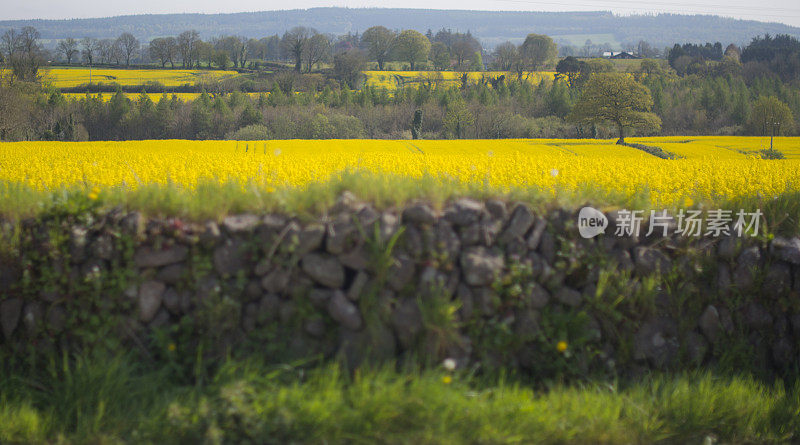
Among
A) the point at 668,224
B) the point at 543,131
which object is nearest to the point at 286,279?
the point at 668,224

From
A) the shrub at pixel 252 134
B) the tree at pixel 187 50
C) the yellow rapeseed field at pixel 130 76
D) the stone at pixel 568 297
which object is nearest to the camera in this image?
the stone at pixel 568 297

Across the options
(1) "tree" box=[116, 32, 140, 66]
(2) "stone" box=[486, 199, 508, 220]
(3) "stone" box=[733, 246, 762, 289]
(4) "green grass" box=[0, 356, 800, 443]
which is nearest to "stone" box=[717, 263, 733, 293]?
(3) "stone" box=[733, 246, 762, 289]

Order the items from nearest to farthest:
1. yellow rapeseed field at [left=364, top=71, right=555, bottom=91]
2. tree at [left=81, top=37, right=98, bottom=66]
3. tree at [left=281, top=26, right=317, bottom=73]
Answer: tree at [left=81, top=37, right=98, bottom=66], yellow rapeseed field at [left=364, top=71, right=555, bottom=91], tree at [left=281, top=26, right=317, bottom=73]

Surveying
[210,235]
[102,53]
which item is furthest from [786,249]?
[102,53]

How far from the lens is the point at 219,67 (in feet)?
337

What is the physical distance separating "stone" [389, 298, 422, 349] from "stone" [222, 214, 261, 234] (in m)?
1.50

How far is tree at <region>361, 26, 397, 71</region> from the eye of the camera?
4759 inches

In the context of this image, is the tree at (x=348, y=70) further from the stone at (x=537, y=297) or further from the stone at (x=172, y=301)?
the stone at (x=537, y=297)

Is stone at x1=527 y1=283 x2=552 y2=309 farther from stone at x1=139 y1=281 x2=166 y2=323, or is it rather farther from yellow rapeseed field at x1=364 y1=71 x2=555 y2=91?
yellow rapeseed field at x1=364 y1=71 x2=555 y2=91

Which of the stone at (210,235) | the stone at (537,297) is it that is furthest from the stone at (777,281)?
the stone at (210,235)

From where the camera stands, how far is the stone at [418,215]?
15.7ft

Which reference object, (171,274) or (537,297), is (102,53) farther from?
(537,297)

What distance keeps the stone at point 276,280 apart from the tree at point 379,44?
119785 mm

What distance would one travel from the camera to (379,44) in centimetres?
12112
